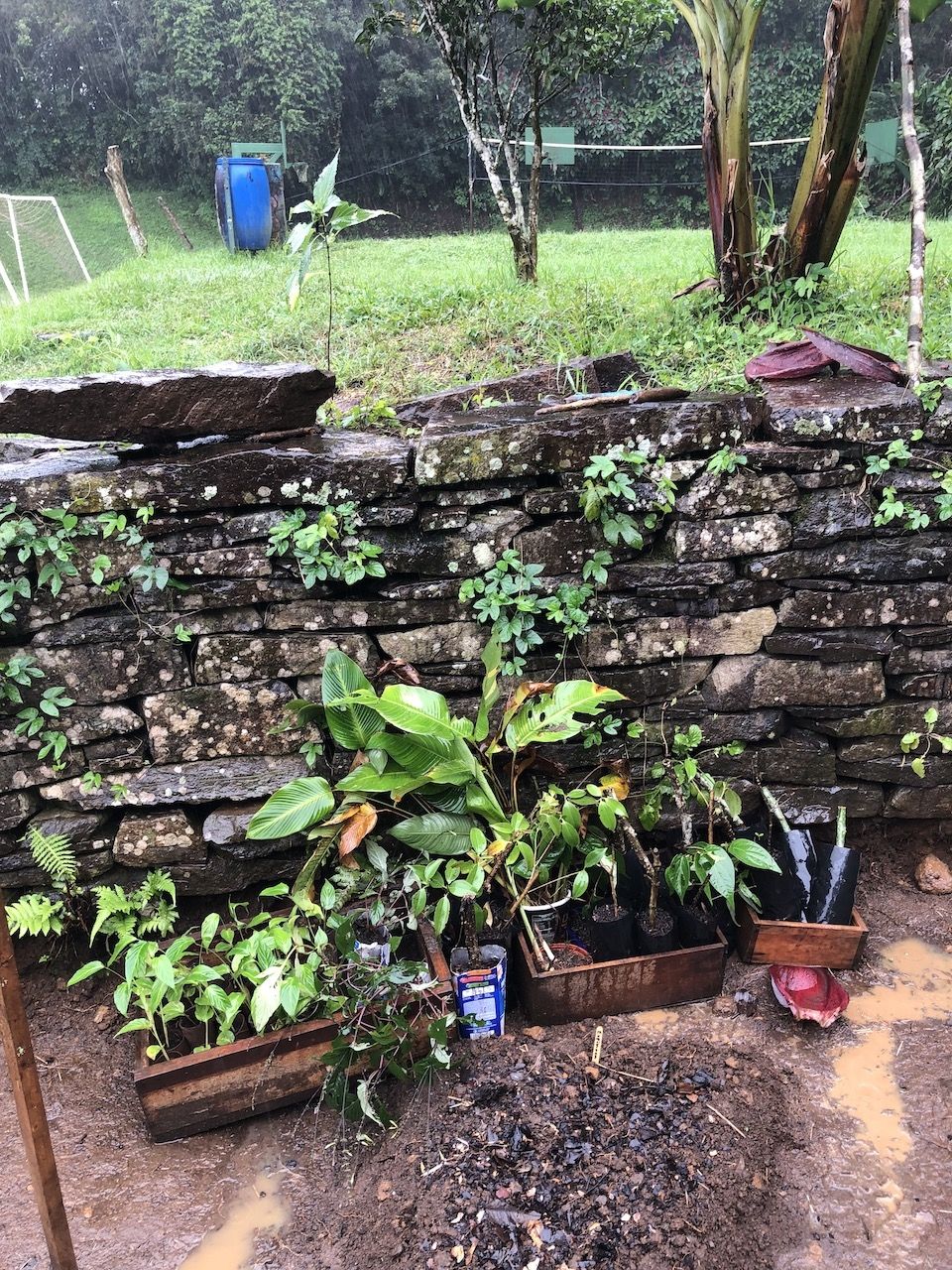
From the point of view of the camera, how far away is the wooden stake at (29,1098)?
163 cm

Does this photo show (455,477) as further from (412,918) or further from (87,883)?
(87,883)

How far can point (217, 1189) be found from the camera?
7.57 ft

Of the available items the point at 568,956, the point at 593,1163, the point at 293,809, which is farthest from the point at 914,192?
the point at 593,1163

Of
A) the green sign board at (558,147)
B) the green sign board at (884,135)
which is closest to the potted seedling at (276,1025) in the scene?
the green sign board at (884,135)

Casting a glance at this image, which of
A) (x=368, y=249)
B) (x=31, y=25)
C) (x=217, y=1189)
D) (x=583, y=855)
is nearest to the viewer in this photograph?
(x=217, y=1189)

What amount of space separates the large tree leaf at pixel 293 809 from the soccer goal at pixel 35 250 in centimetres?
974

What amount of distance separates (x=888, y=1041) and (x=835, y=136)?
377 cm

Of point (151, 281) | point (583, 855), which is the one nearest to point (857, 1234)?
point (583, 855)

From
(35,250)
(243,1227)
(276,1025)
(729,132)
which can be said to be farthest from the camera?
(35,250)

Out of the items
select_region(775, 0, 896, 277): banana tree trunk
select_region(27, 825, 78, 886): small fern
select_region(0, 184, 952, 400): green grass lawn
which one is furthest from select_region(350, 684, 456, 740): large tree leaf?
select_region(775, 0, 896, 277): banana tree trunk

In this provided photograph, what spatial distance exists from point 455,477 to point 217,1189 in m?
2.15

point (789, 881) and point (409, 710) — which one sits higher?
point (409, 710)

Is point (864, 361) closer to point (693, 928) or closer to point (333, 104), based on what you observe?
point (693, 928)

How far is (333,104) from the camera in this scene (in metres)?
15.6
